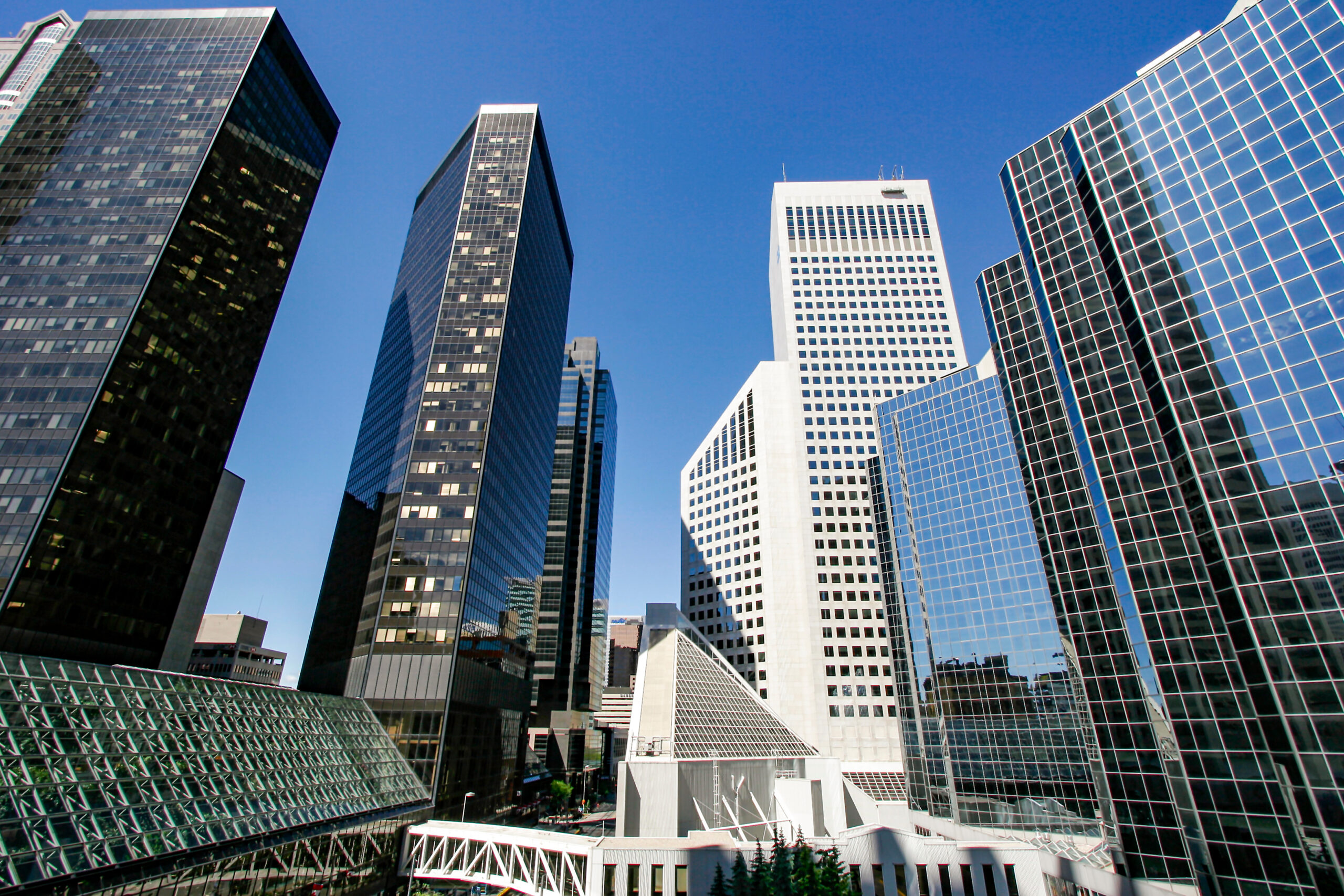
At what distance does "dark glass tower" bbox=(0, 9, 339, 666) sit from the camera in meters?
66.8

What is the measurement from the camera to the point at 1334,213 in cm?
3603

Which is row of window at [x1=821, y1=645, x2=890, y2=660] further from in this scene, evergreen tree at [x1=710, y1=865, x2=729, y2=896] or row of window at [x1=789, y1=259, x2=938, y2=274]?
row of window at [x1=789, y1=259, x2=938, y2=274]

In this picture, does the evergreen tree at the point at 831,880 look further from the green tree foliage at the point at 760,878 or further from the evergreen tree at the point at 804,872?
the green tree foliage at the point at 760,878

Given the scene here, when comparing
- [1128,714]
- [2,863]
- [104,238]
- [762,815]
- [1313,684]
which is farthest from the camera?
[104,238]

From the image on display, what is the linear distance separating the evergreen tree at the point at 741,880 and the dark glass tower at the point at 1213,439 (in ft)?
95.9

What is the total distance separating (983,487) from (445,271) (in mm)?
79554

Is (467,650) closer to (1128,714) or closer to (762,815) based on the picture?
(762,815)

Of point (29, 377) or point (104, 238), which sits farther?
point (104, 238)

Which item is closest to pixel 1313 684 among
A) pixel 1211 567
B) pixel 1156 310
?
pixel 1211 567

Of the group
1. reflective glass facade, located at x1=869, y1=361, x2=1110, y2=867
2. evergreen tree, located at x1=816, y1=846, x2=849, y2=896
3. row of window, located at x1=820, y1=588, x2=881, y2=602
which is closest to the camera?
evergreen tree, located at x1=816, y1=846, x2=849, y2=896

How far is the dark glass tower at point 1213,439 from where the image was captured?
112 feet

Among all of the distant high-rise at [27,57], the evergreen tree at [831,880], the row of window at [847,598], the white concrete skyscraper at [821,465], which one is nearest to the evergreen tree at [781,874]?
the evergreen tree at [831,880]

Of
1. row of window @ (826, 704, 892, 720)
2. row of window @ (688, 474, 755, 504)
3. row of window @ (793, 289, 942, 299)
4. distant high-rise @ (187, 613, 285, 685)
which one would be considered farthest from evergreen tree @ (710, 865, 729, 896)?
distant high-rise @ (187, 613, 285, 685)

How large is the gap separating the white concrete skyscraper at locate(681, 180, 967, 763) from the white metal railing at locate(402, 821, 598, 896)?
53.8m
